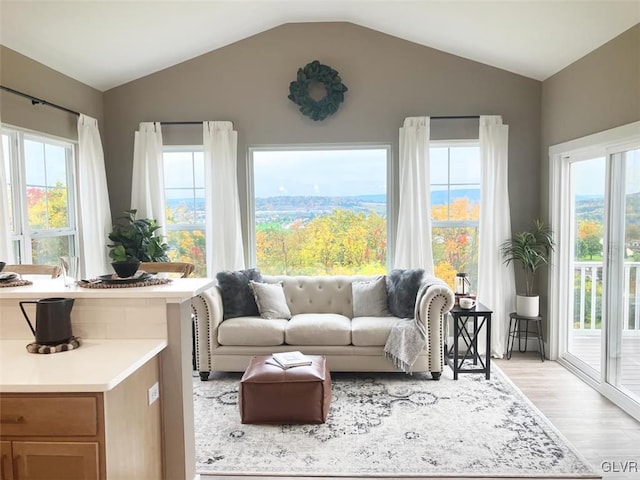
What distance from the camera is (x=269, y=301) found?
4285 millimetres

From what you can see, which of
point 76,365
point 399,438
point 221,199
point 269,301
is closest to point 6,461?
point 76,365

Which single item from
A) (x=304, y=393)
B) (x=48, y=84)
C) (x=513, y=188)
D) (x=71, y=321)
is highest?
(x=48, y=84)

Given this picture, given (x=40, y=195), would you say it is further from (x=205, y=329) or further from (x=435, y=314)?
(x=435, y=314)

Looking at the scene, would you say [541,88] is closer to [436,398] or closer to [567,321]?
[567,321]

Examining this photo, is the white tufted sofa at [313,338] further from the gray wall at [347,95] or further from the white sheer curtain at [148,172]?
the gray wall at [347,95]

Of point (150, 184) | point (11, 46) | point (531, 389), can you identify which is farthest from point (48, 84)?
point (531, 389)

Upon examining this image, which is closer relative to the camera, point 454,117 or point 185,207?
point 454,117

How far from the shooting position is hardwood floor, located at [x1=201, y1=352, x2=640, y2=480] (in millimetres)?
2676

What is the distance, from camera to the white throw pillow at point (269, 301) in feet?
14.0

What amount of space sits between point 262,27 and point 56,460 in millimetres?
4317

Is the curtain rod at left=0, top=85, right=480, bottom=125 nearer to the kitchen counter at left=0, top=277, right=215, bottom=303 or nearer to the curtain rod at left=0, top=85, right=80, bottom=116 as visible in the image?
the curtain rod at left=0, top=85, right=80, bottom=116

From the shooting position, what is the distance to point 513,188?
4859mm

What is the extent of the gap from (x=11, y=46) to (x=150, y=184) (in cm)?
172

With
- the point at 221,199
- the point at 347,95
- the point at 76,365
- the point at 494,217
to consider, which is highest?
the point at 347,95
